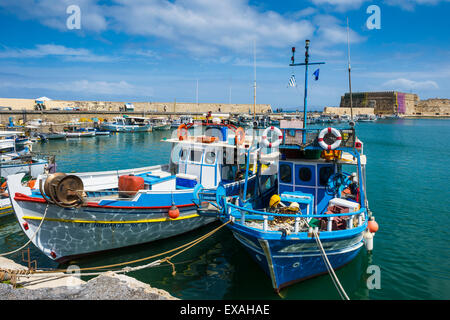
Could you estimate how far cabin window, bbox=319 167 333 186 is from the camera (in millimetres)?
11586

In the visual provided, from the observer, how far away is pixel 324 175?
11617mm

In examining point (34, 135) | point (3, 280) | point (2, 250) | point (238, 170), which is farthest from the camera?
point (34, 135)

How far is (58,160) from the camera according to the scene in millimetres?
33656

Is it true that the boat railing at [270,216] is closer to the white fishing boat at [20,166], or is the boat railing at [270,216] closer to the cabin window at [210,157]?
the cabin window at [210,157]

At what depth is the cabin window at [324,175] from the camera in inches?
456

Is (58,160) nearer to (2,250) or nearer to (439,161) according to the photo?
(2,250)

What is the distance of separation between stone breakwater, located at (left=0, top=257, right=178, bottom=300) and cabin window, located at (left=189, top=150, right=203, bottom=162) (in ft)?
20.8

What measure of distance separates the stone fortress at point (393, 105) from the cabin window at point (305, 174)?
143276 mm

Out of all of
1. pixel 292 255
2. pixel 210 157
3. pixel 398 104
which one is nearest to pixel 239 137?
pixel 210 157

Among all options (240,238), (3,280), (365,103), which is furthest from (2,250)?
(365,103)

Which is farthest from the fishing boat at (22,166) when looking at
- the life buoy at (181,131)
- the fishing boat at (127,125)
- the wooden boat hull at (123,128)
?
the fishing boat at (127,125)

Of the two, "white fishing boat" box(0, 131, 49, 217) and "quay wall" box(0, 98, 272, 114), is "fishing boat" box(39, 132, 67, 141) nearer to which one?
"quay wall" box(0, 98, 272, 114)

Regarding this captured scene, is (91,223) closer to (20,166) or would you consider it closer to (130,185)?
(130,185)

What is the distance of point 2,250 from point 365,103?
6807 inches
